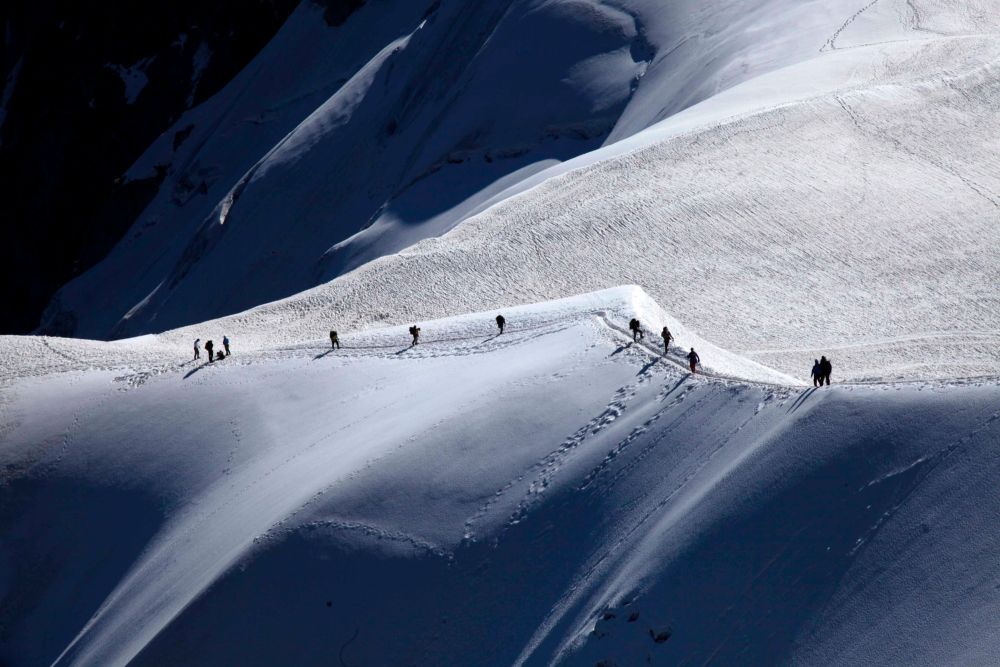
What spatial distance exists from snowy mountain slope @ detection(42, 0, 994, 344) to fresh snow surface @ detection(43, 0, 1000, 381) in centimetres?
21

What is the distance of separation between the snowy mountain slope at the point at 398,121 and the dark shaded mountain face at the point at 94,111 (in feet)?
15.5

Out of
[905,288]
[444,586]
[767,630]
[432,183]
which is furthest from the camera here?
[432,183]

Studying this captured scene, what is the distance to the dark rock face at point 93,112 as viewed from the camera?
111 m

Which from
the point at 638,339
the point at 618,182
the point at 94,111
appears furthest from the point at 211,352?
the point at 94,111

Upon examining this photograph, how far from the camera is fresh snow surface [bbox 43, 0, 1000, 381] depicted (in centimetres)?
4569

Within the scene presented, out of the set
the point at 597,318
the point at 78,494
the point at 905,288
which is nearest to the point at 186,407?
the point at 78,494

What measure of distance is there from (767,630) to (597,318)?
1360cm

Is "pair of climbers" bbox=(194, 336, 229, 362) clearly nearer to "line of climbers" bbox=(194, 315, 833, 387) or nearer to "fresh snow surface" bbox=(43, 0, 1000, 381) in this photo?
"line of climbers" bbox=(194, 315, 833, 387)

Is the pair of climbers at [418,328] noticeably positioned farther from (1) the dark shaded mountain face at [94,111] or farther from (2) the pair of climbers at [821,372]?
(1) the dark shaded mountain face at [94,111]

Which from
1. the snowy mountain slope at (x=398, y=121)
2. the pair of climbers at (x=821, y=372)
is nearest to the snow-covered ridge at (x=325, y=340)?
the pair of climbers at (x=821, y=372)

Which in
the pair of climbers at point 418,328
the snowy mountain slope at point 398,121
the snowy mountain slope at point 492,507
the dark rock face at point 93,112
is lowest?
the snowy mountain slope at point 492,507

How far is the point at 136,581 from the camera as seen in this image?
34.2 metres

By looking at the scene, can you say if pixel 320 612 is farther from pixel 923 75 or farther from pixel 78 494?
pixel 923 75

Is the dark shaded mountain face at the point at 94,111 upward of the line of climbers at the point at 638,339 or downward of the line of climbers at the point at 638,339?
upward
